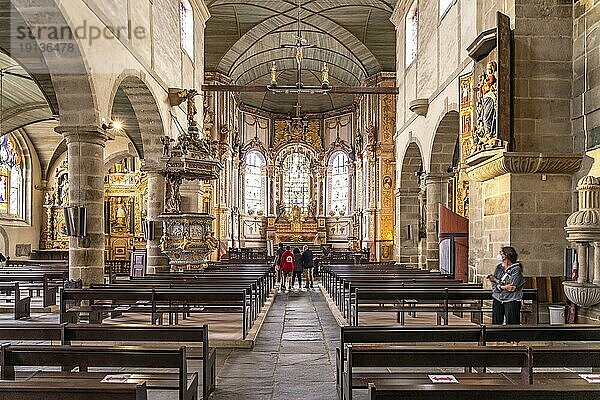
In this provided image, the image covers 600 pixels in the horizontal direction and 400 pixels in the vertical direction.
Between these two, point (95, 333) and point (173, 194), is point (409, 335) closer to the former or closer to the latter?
point (95, 333)

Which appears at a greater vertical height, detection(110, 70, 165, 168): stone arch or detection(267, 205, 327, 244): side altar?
detection(110, 70, 165, 168): stone arch

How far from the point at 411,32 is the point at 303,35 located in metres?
8.73

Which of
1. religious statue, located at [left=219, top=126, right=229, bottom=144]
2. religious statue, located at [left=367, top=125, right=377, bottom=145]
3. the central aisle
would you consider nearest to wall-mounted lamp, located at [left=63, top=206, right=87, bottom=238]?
the central aisle

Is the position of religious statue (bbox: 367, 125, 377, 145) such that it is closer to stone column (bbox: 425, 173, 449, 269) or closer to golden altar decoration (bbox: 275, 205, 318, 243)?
golden altar decoration (bbox: 275, 205, 318, 243)

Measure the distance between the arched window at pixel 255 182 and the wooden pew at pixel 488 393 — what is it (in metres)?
37.7

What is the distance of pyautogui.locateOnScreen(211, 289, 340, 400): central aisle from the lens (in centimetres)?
670

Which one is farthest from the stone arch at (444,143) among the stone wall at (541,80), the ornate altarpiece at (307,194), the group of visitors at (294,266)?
the ornate altarpiece at (307,194)

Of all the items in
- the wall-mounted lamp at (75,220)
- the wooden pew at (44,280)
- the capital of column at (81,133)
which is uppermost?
the capital of column at (81,133)

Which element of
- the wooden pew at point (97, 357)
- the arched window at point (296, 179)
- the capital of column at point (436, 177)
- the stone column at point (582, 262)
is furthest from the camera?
the arched window at point (296, 179)

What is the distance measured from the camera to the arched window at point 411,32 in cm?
2225

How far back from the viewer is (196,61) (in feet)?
81.7

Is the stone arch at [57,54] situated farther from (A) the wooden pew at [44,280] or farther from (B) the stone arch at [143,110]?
(A) the wooden pew at [44,280]

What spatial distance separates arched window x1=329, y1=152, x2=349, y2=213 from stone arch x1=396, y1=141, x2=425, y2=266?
670 inches

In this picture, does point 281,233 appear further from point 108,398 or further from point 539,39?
point 108,398
